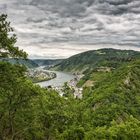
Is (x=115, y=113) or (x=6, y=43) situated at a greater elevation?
(x=6, y=43)

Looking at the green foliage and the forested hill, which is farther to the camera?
the forested hill

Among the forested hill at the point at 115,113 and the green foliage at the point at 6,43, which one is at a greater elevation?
the green foliage at the point at 6,43

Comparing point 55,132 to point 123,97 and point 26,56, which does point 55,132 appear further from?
point 123,97

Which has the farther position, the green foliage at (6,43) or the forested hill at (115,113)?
the forested hill at (115,113)

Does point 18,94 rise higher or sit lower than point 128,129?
higher

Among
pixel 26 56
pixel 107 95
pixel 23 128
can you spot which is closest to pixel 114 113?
pixel 107 95

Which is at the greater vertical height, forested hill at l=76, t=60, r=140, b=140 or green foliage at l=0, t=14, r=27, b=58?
green foliage at l=0, t=14, r=27, b=58

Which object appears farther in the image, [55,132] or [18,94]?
[55,132]

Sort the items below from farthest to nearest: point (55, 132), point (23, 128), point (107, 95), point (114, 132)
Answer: point (107, 95) → point (114, 132) → point (55, 132) → point (23, 128)

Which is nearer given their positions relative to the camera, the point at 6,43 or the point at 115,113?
the point at 6,43

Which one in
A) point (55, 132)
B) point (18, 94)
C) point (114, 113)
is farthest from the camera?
point (114, 113)

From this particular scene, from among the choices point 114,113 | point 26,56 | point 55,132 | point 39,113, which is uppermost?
point 26,56
